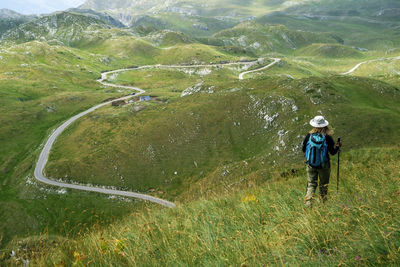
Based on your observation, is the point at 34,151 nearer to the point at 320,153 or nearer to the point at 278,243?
the point at 320,153

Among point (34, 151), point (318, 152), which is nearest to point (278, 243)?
point (318, 152)

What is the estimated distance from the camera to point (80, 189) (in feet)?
240

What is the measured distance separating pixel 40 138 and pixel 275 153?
11048 centimetres

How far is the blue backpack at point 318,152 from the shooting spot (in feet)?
30.0

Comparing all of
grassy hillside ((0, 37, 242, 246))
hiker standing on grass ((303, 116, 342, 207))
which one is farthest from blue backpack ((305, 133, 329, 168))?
grassy hillside ((0, 37, 242, 246))

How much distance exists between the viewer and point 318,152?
362 inches

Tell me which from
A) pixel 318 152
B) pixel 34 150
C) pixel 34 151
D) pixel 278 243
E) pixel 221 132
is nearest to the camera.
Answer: pixel 278 243

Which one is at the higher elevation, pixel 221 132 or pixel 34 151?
pixel 221 132

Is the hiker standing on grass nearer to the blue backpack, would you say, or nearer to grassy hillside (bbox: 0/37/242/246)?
the blue backpack

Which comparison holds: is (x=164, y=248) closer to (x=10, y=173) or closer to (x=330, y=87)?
(x=330, y=87)

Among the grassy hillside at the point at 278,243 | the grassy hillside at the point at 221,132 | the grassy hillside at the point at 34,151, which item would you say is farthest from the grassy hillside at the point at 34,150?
the grassy hillside at the point at 221,132

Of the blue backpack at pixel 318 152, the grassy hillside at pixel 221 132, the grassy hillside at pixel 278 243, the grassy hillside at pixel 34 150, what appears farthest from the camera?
the grassy hillside at pixel 34 150

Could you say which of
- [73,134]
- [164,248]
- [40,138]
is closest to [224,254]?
[164,248]

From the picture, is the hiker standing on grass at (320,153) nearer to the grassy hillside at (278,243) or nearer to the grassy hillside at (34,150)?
the grassy hillside at (278,243)
